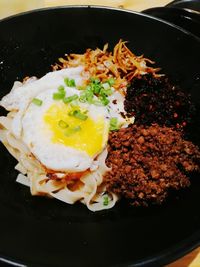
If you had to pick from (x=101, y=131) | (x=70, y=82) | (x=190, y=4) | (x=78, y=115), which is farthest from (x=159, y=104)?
(x=190, y=4)

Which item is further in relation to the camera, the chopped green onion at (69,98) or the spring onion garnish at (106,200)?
the chopped green onion at (69,98)

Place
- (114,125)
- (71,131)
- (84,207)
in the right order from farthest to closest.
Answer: (114,125)
(71,131)
(84,207)

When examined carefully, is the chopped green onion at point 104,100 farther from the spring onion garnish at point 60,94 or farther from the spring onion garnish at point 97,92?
the spring onion garnish at point 60,94

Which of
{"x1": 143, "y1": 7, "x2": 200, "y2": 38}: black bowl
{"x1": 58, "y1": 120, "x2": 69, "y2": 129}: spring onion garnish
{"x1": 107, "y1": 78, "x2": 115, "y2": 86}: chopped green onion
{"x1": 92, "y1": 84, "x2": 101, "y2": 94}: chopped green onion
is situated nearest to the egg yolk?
{"x1": 58, "y1": 120, "x2": 69, "y2": 129}: spring onion garnish

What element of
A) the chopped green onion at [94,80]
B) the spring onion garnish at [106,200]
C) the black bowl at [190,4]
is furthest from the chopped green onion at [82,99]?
the black bowl at [190,4]

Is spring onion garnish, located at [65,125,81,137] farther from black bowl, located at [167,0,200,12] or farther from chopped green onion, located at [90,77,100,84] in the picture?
black bowl, located at [167,0,200,12]

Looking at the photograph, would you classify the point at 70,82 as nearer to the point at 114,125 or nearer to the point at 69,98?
the point at 69,98
